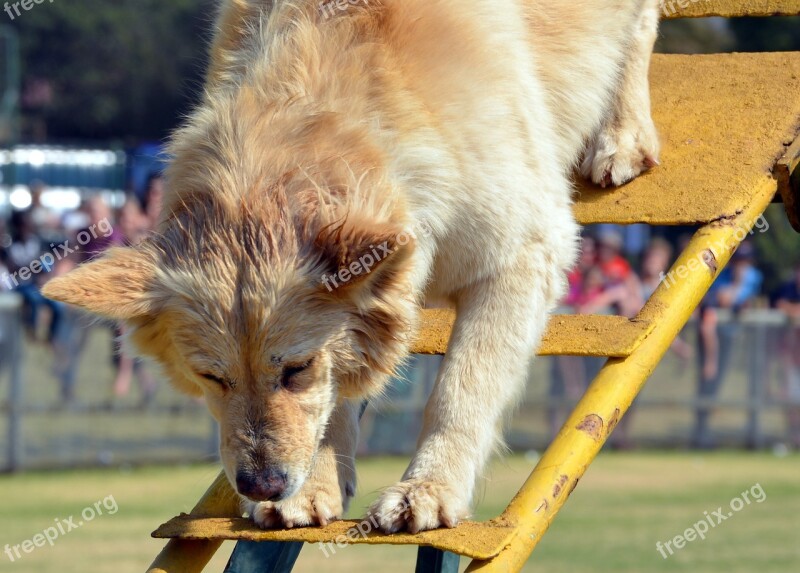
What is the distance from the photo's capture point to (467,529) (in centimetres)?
322

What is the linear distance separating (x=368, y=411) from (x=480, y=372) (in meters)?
7.50

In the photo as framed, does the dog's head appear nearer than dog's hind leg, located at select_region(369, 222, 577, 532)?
Yes

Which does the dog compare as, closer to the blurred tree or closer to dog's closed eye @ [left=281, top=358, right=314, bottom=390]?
dog's closed eye @ [left=281, top=358, right=314, bottom=390]

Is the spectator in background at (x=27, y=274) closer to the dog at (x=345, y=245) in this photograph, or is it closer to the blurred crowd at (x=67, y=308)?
the blurred crowd at (x=67, y=308)

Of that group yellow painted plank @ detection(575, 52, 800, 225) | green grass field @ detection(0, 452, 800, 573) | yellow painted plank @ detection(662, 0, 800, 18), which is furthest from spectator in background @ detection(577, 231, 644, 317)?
yellow painted plank @ detection(575, 52, 800, 225)

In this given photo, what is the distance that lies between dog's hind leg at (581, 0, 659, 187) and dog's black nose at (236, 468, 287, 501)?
201 centimetres

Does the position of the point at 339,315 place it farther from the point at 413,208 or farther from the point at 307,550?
the point at 307,550

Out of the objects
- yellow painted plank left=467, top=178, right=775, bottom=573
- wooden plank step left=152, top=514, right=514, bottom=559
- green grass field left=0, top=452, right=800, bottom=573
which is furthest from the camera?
green grass field left=0, top=452, right=800, bottom=573

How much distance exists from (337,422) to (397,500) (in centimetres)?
62

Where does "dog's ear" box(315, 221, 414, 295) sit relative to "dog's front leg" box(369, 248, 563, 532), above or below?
above

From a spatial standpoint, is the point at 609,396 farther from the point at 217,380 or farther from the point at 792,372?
the point at 792,372

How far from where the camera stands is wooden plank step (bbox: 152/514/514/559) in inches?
122

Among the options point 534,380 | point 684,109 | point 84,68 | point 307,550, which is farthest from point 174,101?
point 684,109

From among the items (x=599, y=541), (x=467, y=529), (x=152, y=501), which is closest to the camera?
(x=467, y=529)
